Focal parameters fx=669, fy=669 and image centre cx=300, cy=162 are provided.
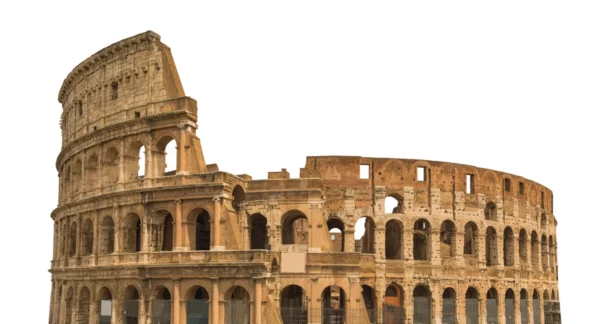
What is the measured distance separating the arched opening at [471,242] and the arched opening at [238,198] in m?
12.2

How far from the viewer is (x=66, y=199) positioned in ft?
127

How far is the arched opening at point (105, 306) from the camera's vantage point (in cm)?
3269

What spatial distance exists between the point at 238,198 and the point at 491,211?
14552mm

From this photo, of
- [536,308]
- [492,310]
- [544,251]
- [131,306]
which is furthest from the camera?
[544,251]

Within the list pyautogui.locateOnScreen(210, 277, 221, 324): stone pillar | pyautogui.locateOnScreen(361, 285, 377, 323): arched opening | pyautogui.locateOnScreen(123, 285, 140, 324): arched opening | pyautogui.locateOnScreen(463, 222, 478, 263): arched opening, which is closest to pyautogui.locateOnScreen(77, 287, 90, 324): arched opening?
pyautogui.locateOnScreen(123, 285, 140, 324): arched opening

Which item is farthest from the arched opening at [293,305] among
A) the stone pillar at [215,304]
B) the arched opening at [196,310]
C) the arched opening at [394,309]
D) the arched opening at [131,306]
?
the arched opening at [131,306]

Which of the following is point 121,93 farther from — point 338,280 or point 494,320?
point 494,320

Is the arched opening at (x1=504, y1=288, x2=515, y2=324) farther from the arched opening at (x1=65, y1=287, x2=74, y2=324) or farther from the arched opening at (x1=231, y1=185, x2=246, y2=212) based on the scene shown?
the arched opening at (x1=65, y1=287, x2=74, y2=324)

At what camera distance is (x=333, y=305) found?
33719 millimetres

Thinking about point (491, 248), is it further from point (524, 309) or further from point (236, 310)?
point (236, 310)

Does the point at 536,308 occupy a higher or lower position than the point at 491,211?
lower

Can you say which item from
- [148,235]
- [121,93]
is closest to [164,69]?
[121,93]

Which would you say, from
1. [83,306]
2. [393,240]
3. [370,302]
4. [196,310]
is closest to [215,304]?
[196,310]

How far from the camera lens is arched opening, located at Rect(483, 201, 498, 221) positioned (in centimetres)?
3703
